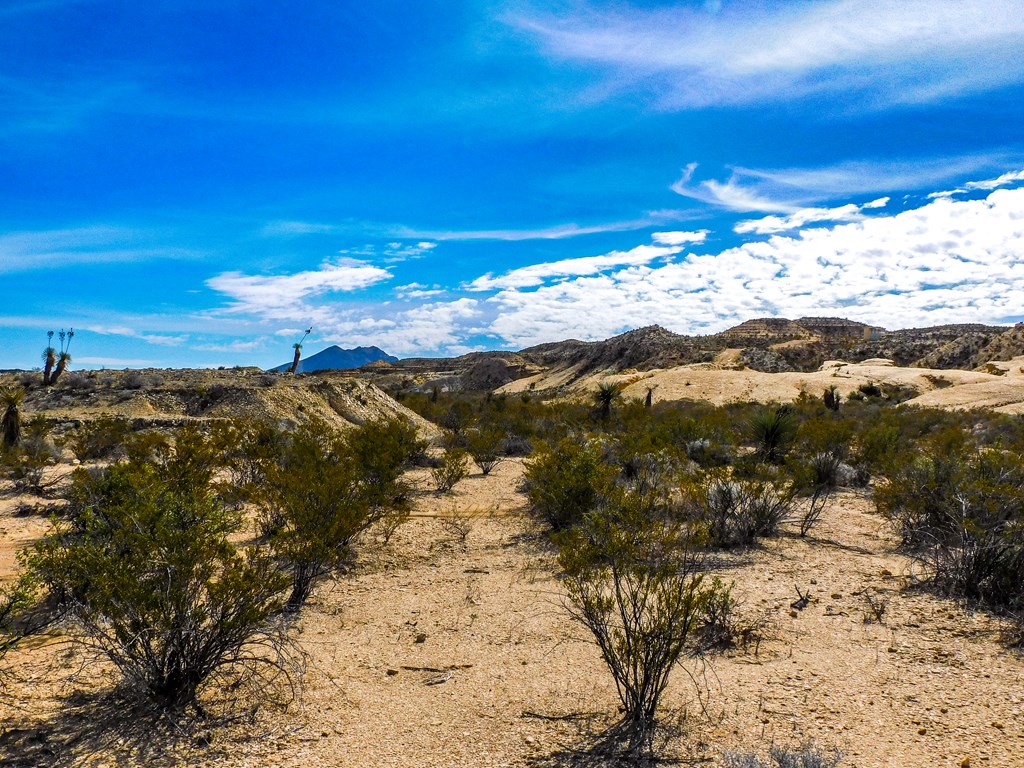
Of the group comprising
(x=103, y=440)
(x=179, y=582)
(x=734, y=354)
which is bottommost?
(x=179, y=582)

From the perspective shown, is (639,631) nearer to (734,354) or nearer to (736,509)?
(736,509)

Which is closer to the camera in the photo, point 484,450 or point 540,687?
point 540,687

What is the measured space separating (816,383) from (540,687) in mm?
48384

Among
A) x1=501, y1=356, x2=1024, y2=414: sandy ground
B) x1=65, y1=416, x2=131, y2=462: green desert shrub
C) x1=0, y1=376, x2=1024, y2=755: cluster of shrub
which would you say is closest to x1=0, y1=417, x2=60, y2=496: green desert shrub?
x1=0, y1=376, x2=1024, y2=755: cluster of shrub

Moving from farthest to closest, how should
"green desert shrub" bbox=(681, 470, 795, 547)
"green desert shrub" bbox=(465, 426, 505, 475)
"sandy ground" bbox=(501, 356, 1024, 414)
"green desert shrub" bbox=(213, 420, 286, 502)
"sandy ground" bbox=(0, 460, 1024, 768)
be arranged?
"sandy ground" bbox=(501, 356, 1024, 414) < "green desert shrub" bbox=(465, 426, 505, 475) < "green desert shrub" bbox=(213, 420, 286, 502) < "green desert shrub" bbox=(681, 470, 795, 547) < "sandy ground" bbox=(0, 460, 1024, 768)

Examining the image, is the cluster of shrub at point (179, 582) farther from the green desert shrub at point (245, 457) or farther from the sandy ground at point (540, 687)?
the green desert shrub at point (245, 457)

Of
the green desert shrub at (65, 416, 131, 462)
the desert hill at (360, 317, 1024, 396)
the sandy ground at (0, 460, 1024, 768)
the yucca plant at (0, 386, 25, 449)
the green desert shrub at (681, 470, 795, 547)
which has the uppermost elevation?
the desert hill at (360, 317, 1024, 396)

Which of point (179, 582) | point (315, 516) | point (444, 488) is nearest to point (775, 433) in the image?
point (444, 488)

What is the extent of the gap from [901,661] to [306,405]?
27.5 meters

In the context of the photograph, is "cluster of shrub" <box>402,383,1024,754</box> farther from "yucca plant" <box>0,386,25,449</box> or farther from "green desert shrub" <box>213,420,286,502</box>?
"yucca plant" <box>0,386,25,449</box>

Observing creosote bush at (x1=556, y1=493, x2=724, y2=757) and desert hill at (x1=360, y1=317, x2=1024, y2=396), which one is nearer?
creosote bush at (x1=556, y1=493, x2=724, y2=757)

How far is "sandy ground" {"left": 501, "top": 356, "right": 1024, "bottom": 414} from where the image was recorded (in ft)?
130

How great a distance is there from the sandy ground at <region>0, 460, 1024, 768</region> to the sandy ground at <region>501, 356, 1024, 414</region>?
3762 centimetres

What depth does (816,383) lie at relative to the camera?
47.6 meters
